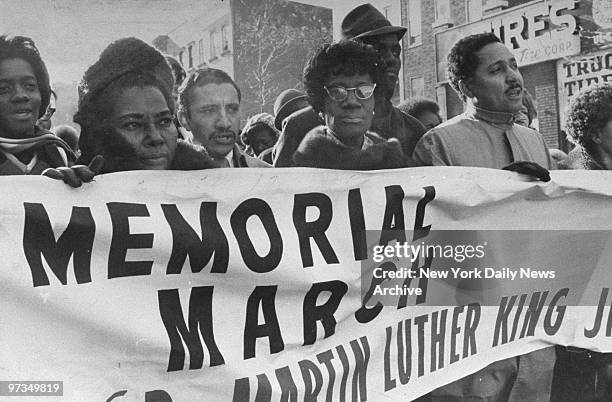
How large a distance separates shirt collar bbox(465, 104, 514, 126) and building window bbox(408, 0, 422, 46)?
0.37 metres

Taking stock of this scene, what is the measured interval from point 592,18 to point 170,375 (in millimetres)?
2205

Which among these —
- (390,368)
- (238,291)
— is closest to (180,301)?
(238,291)


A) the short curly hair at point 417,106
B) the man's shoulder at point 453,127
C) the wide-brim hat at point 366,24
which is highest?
the wide-brim hat at point 366,24

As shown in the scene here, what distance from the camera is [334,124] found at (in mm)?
3244

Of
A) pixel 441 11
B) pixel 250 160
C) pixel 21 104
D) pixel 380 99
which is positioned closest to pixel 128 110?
pixel 21 104

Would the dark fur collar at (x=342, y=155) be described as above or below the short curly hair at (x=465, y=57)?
below

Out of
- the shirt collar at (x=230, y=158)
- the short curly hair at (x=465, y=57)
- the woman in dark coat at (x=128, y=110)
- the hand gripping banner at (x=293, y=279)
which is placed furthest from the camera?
the short curly hair at (x=465, y=57)

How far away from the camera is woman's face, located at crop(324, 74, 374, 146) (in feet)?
10.6

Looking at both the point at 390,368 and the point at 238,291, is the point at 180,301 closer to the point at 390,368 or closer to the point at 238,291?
the point at 238,291

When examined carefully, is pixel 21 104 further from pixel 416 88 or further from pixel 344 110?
pixel 416 88

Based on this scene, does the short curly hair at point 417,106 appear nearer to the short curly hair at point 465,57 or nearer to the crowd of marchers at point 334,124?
the crowd of marchers at point 334,124

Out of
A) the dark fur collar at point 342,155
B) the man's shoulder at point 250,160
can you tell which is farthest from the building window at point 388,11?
the man's shoulder at point 250,160

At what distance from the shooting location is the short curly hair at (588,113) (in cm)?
334

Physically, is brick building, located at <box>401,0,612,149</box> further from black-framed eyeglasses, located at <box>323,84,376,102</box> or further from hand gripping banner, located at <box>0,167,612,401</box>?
hand gripping banner, located at <box>0,167,612,401</box>
